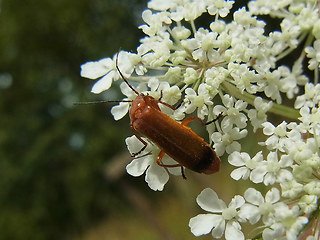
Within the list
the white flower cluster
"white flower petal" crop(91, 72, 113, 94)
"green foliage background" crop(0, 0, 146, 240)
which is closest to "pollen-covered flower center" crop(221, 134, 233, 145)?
the white flower cluster

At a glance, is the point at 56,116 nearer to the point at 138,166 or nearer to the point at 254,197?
the point at 138,166

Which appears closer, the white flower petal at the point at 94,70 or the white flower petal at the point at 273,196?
the white flower petal at the point at 273,196

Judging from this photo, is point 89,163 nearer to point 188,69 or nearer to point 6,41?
point 6,41

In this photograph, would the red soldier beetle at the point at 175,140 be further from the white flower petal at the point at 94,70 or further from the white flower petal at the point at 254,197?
the white flower petal at the point at 94,70

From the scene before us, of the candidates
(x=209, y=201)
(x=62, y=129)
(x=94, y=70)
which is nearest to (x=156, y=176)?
(x=209, y=201)

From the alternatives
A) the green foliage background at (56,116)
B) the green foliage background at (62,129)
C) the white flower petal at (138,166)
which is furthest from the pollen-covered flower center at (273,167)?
the green foliage background at (56,116)

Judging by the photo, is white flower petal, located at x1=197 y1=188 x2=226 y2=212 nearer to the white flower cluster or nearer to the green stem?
the white flower cluster

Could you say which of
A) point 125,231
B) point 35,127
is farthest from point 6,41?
point 125,231

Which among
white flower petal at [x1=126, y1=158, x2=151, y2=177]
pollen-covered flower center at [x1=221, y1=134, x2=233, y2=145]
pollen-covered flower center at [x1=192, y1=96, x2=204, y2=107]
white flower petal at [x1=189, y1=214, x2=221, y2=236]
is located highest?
pollen-covered flower center at [x1=192, y1=96, x2=204, y2=107]
